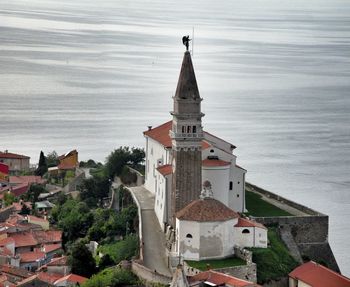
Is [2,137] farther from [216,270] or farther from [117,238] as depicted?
[216,270]

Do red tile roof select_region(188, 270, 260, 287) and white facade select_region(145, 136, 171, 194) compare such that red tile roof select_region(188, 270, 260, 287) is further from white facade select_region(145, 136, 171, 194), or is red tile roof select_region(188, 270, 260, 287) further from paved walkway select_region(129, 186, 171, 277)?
white facade select_region(145, 136, 171, 194)

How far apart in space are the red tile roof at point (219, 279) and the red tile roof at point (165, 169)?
5.64 m

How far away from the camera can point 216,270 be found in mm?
22516

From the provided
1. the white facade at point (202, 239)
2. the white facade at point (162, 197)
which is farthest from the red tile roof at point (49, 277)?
the white facade at point (162, 197)

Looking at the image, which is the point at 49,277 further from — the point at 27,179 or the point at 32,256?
the point at 27,179

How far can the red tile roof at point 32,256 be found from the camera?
87.0ft

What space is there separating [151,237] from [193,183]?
1745 millimetres

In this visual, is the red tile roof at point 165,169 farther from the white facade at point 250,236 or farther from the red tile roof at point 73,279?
the red tile roof at point 73,279

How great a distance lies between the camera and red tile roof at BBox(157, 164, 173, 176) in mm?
26925

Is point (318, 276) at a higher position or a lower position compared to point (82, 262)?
lower

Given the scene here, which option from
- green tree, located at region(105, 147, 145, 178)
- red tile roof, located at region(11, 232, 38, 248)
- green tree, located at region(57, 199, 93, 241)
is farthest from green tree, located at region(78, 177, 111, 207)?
red tile roof, located at region(11, 232, 38, 248)

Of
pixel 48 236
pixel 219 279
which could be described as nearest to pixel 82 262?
pixel 219 279

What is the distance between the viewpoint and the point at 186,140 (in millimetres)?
25656

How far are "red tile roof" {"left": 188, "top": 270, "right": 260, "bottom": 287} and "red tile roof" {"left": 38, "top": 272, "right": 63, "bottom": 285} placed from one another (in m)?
3.71
